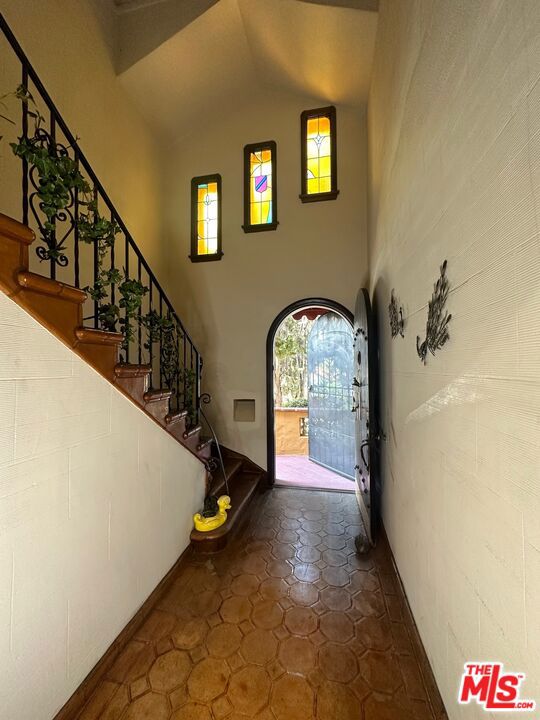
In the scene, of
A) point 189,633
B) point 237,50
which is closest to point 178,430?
point 189,633

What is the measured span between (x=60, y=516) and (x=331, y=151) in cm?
391

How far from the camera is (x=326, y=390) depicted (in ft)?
13.2

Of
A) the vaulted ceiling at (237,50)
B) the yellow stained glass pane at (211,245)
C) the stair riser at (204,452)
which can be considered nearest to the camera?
the stair riser at (204,452)

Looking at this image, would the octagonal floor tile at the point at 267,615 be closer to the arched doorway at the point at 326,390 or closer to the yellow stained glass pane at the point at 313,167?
the arched doorway at the point at 326,390

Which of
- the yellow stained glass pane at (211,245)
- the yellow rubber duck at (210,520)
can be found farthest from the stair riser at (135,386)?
the yellow stained glass pane at (211,245)

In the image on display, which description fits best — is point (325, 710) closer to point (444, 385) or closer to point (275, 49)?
point (444, 385)

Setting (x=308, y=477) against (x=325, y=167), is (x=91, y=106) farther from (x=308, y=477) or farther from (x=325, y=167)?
(x=308, y=477)

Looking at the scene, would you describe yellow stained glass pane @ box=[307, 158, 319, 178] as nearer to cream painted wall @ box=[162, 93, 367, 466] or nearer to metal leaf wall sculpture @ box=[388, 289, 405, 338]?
cream painted wall @ box=[162, 93, 367, 466]

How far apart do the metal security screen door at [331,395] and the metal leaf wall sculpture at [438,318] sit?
7.65 feet

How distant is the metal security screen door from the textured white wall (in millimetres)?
2634

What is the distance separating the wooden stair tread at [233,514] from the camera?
207cm

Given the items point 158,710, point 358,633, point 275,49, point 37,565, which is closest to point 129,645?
point 158,710

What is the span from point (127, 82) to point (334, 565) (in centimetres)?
467

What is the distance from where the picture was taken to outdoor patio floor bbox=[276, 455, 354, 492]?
3.30 m
